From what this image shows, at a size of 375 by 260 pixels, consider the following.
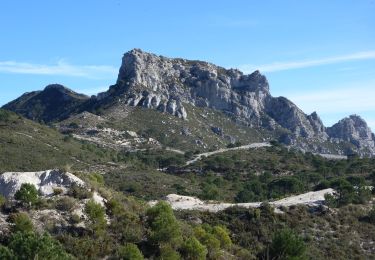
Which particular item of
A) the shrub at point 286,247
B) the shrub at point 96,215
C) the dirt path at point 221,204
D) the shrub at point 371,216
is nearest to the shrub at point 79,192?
the shrub at point 96,215

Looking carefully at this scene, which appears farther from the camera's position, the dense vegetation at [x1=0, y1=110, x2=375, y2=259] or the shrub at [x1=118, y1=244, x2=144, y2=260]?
the dense vegetation at [x1=0, y1=110, x2=375, y2=259]

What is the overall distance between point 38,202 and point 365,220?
41.7 m

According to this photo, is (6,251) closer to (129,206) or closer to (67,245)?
(67,245)

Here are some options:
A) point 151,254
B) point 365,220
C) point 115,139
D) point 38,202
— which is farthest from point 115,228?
point 115,139

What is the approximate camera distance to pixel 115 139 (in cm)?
16075

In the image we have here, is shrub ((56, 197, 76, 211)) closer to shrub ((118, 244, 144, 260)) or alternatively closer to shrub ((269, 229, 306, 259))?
shrub ((118, 244, 144, 260))

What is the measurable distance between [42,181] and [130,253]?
968cm

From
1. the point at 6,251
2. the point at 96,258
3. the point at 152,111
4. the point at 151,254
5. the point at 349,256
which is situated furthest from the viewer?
the point at 152,111

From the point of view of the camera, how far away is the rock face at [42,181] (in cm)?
2801

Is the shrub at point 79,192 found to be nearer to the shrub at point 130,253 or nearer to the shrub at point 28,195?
the shrub at point 28,195

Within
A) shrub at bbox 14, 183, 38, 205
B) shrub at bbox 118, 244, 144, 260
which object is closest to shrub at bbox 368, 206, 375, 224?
shrub at bbox 118, 244, 144, 260

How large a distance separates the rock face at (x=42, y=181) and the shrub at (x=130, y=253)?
23.2 ft

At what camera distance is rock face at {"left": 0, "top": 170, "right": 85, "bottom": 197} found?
2801cm

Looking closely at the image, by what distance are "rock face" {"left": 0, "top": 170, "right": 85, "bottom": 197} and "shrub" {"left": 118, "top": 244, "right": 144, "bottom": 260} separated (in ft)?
23.2
